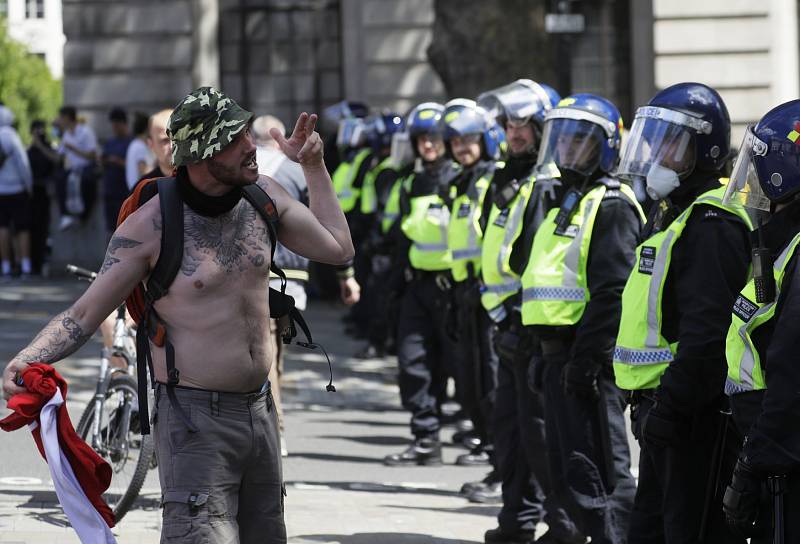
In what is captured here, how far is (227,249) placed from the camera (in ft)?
16.2

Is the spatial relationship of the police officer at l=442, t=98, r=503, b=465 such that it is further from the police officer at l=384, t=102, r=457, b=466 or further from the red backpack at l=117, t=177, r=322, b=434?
the red backpack at l=117, t=177, r=322, b=434

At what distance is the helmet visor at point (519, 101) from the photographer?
25.5ft

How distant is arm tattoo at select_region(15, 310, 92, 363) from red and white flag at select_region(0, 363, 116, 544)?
0.25 feet

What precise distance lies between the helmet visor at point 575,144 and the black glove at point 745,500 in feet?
7.86

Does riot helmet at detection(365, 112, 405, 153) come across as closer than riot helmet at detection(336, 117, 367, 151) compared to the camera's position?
Yes

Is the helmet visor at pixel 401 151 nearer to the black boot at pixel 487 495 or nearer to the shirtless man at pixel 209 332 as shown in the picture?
the black boot at pixel 487 495

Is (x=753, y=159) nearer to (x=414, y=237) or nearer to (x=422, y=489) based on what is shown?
(x=422, y=489)

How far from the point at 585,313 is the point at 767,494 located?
1.94 metres

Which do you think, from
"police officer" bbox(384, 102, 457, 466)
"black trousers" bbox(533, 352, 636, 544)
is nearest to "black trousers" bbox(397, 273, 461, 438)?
"police officer" bbox(384, 102, 457, 466)

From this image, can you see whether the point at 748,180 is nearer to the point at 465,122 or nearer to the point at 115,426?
the point at 115,426

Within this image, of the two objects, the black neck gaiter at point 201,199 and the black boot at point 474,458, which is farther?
the black boot at point 474,458

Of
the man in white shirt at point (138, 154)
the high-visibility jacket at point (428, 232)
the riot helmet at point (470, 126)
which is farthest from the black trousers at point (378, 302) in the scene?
the riot helmet at point (470, 126)

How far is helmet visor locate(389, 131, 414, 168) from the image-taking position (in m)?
12.3

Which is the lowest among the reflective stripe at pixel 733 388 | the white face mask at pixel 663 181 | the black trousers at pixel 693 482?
the black trousers at pixel 693 482
